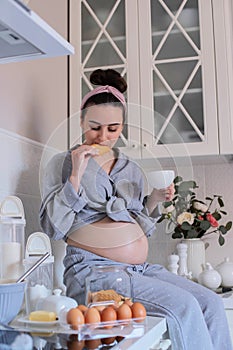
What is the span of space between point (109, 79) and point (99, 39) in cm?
30

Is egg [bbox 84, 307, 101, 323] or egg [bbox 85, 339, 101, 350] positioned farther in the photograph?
egg [bbox 84, 307, 101, 323]

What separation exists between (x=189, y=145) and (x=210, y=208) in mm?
391

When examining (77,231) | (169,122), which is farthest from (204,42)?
(77,231)

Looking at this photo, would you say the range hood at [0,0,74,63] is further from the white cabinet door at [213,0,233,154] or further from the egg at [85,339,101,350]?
the white cabinet door at [213,0,233,154]

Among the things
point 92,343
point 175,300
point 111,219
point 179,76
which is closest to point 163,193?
point 111,219

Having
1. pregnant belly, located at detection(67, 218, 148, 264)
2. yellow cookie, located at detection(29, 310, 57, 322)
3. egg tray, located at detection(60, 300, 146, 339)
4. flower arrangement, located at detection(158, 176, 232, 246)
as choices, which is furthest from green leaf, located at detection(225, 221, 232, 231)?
yellow cookie, located at detection(29, 310, 57, 322)

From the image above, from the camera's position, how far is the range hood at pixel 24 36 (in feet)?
2.78

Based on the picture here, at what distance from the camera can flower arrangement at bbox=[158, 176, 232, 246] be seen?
196 cm

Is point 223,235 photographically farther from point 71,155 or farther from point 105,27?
point 105,27

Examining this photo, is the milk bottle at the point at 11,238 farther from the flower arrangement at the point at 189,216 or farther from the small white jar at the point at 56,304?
the flower arrangement at the point at 189,216

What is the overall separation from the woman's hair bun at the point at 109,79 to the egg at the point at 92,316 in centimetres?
102

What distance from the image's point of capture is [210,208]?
2.14m

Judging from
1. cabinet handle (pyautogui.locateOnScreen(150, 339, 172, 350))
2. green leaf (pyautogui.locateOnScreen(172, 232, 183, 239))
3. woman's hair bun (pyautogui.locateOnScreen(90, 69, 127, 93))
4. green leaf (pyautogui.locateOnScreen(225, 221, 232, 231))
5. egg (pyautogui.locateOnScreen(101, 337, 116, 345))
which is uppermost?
woman's hair bun (pyautogui.locateOnScreen(90, 69, 127, 93))

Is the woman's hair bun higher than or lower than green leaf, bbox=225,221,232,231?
higher
